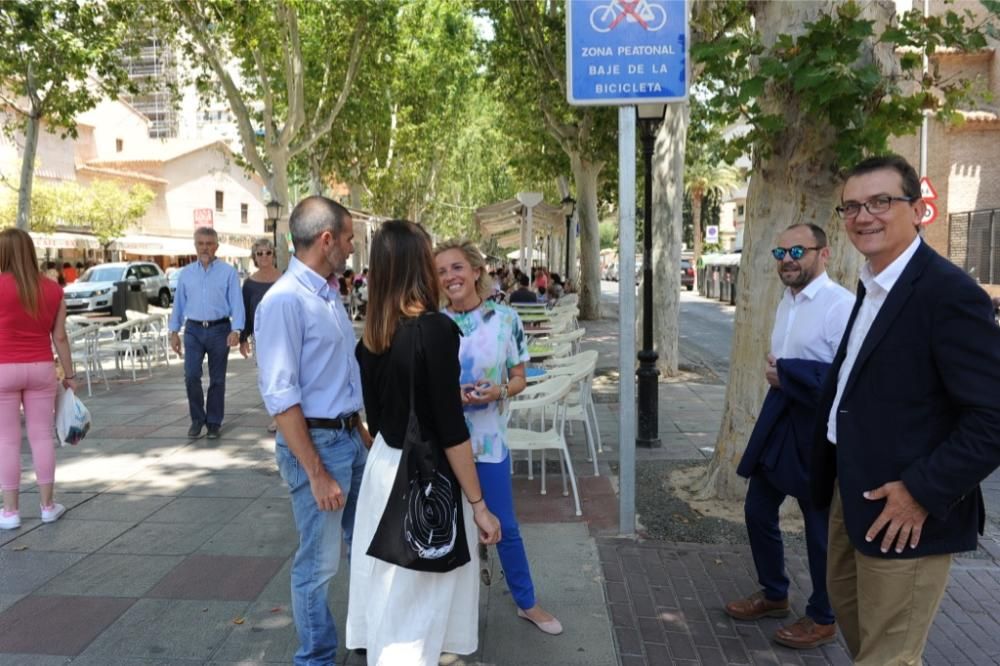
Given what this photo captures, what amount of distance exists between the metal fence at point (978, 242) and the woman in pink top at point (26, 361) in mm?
23627

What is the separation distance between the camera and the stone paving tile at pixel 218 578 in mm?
3908

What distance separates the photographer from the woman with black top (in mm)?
2414

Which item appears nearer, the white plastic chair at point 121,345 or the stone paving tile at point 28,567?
the stone paving tile at point 28,567

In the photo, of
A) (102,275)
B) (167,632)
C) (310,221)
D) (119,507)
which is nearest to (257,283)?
(119,507)

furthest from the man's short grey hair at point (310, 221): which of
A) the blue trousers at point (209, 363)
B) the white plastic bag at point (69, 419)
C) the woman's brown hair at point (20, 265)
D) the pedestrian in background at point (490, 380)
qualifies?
the blue trousers at point (209, 363)

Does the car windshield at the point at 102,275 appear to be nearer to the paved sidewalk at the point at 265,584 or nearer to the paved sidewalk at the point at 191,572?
the paved sidewalk at the point at 191,572

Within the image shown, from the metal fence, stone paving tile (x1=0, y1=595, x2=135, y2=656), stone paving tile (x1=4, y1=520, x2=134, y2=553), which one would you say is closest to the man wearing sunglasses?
stone paving tile (x1=0, y1=595, x2=135, y2=656)

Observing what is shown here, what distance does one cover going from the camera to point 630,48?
4.27 m

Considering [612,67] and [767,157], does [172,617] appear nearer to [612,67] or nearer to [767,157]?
[612,67]

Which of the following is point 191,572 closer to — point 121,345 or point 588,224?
point 121,345

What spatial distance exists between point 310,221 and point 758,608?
2.65 m

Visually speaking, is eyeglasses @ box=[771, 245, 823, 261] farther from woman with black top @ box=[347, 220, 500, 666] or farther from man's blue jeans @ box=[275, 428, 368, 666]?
man's blue jeans @ box=[275, 428, 368, 666]

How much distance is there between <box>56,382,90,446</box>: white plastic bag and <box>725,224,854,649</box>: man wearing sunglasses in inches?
162

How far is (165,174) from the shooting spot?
48.4 meters
